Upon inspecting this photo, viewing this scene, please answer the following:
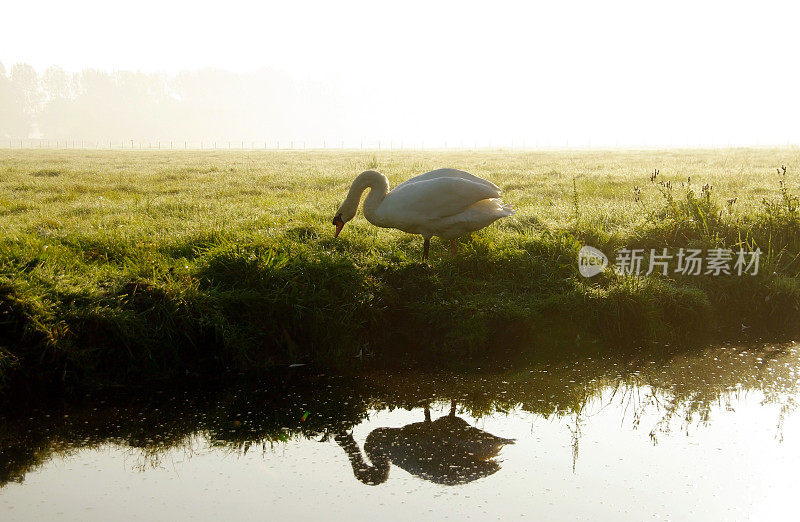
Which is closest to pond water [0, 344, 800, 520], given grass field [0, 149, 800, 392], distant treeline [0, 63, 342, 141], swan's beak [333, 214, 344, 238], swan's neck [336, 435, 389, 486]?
swan's neck [336, 435, 389, 486]

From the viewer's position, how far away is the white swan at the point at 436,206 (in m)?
8.30

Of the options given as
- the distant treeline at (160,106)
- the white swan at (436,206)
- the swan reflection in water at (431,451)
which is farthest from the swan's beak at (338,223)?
the distant treeline at (160,106)

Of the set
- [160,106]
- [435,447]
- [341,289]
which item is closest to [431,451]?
[435,447]

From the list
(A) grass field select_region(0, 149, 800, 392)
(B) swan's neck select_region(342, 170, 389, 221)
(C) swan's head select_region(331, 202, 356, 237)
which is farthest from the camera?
(C) swan's head select_region(331, 202, 356, 237)

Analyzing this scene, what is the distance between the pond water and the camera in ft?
15.2

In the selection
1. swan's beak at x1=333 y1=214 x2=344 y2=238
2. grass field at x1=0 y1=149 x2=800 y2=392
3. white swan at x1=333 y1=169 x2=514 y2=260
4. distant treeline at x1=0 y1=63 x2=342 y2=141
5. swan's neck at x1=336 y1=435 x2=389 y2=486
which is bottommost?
swan's neck at x1=336 y1=435 x2=389 y2=486

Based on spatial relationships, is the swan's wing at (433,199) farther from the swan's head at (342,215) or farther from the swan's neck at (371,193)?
the swan's head at (342,215)

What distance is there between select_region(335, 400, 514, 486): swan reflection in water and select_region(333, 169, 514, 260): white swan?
2876 mm

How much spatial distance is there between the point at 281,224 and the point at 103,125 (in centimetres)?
12604

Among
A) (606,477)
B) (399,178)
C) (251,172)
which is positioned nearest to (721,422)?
(606,477)

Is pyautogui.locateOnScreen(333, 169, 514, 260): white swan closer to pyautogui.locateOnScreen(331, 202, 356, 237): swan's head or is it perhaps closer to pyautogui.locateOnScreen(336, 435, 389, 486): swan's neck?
pyautogui.locateOnScreen(331, 202, 356, 237): swan's head

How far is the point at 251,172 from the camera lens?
59.6 ft

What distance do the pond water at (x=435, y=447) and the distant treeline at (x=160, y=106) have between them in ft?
402

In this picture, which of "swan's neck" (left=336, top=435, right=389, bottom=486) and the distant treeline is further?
the distant treeline
